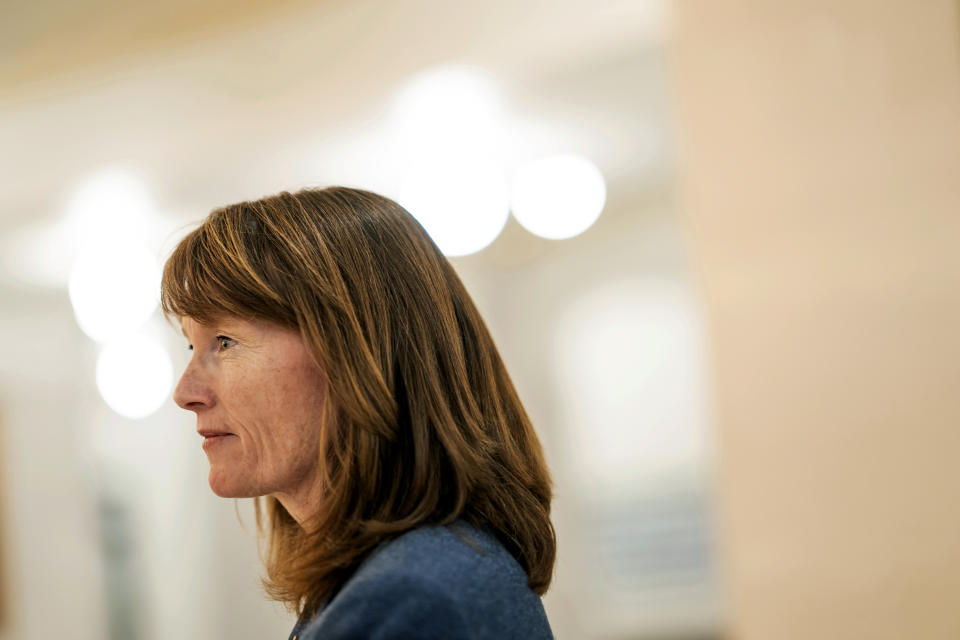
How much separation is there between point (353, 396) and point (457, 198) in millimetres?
2672

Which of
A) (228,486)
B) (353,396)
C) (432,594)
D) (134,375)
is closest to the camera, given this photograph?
(432,594)

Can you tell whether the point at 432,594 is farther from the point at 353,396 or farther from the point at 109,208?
the point at 109,208

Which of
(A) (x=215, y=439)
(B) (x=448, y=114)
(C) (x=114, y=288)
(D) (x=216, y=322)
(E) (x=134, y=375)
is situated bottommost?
(E) (x=134, y=375)

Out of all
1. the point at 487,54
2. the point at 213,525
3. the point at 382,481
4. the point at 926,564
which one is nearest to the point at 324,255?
the point at 382,481

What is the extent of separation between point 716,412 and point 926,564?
0.62 meters

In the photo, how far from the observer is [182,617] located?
4055 mm

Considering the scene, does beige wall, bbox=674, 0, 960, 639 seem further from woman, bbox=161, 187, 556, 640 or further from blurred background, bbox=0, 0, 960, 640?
woman, bbox=161, 187, 556, 640

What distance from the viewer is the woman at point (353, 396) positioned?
1.02m

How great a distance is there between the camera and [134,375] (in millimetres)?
4105

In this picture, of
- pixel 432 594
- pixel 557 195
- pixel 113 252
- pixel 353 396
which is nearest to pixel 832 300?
pixel 557 195

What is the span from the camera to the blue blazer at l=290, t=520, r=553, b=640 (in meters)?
0.85

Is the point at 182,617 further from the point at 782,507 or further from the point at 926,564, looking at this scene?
the point at 926,564

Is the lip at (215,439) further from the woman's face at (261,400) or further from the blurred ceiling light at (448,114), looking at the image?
the blurred ceiling light at (448,114)

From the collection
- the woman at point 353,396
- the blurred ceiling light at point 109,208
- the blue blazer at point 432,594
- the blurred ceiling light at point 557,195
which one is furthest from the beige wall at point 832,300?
the blurred ceiling light at point 109,208
